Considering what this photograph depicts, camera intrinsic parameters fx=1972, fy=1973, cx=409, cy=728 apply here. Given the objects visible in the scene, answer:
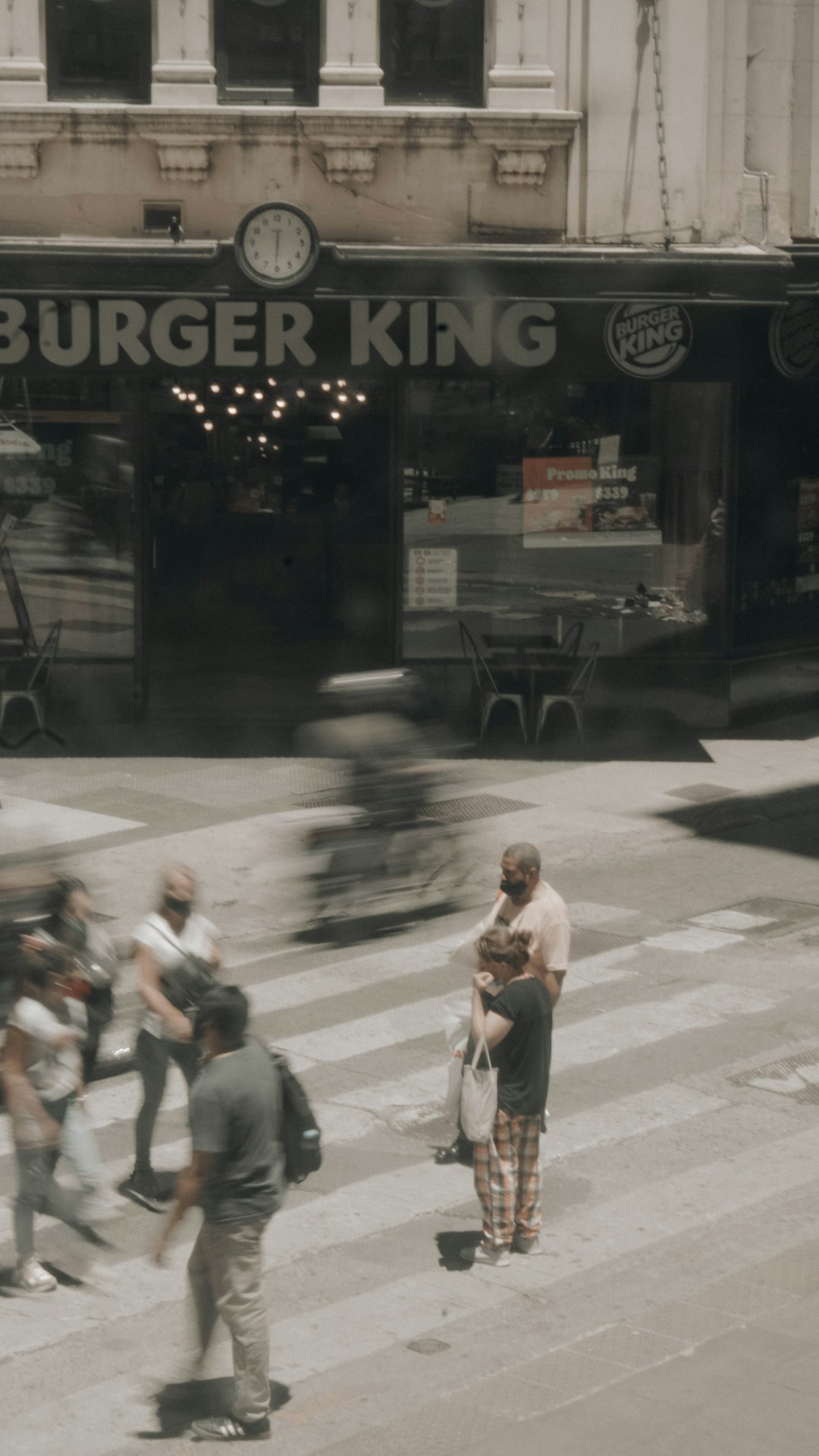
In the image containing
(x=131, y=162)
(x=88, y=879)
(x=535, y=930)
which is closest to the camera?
(x=535, y=930)

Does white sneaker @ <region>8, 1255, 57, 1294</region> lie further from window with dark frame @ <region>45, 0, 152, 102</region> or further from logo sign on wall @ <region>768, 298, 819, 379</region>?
logo sign on wall @ <region>768, 298, 819, 379</region>

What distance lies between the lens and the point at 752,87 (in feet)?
66.8

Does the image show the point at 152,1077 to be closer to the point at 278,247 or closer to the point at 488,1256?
the point at 488,1256

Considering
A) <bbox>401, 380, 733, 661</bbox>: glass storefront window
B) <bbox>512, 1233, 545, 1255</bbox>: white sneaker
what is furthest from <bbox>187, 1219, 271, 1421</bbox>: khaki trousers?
<bbox>401, 380, 733, 661</bbox>: glass storefront window

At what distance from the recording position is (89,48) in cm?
1953

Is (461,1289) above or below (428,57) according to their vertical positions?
below

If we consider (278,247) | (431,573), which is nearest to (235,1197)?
(278,247)

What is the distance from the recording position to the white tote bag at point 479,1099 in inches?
325

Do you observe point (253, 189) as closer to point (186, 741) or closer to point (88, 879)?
point (186, 741)

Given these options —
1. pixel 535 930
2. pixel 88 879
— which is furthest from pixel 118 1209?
pixel 88 879

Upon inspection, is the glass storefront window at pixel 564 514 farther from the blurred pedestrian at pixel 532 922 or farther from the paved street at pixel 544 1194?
the blurred pedestrian at pixel 532 922

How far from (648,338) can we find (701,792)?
471 cm

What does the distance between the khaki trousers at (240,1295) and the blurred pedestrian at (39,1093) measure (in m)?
1.34

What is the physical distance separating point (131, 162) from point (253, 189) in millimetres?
1217
